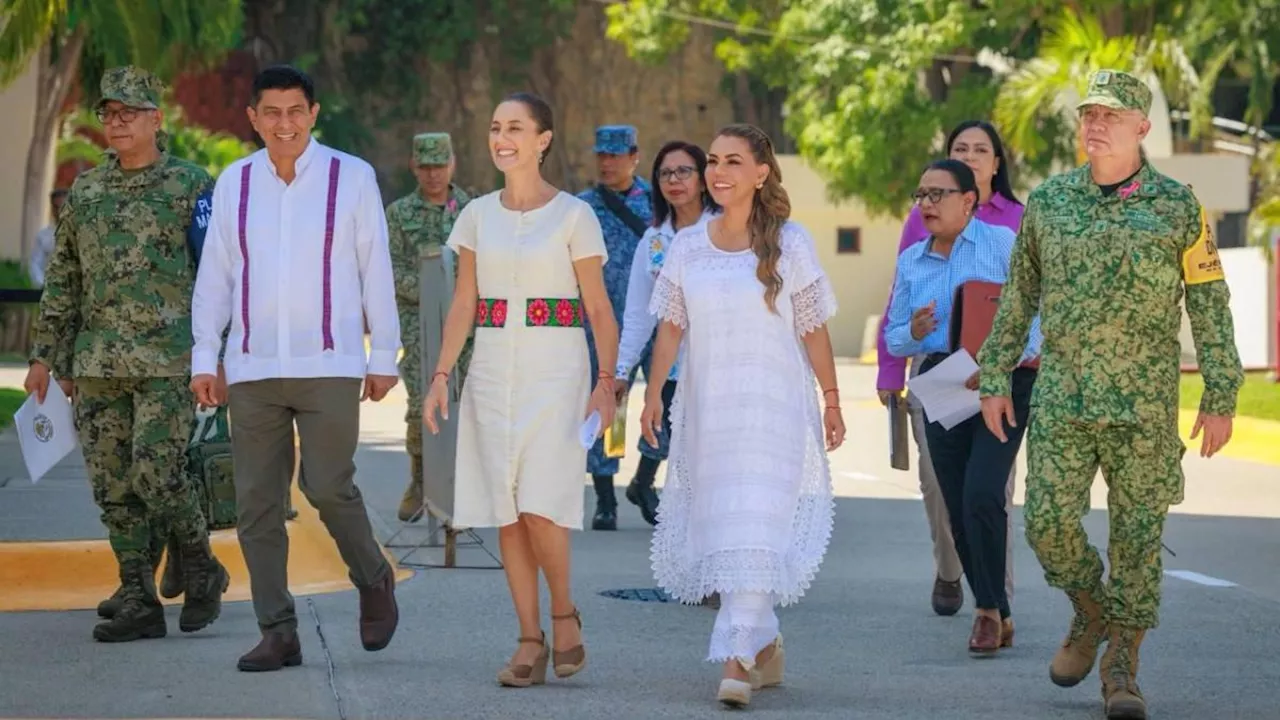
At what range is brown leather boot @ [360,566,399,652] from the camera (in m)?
8.52

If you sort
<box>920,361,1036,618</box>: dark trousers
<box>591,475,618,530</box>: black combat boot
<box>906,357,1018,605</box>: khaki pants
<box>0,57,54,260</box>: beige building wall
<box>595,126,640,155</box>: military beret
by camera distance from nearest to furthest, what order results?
<box>920,361,1036,618</box>: dark trousers < <box>906,357,1018,605</box>: khaki pants < <box>595,126,640,155</box>: military beret < <box>591,475,618,530</box>: black combat boot < <box>0,57,54,260</box>: beige building wall

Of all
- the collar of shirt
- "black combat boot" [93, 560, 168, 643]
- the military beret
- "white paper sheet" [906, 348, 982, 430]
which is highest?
the collar of shirt

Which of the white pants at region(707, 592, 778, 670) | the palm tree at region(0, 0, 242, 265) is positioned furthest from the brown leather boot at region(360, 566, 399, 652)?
the palm tree at region(0, 0, 242, 265)

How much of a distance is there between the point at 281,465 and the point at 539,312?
975 millimetres

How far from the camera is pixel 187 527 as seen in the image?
9133 mm

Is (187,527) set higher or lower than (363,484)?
higher

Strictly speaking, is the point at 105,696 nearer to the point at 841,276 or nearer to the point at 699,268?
the point at 699,268

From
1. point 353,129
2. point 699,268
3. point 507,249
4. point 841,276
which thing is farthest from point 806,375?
point 353,129

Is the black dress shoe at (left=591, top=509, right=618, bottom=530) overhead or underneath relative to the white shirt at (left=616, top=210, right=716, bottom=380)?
underneath

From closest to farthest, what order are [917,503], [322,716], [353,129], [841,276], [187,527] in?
[322,716]
[187,527]
[917,503]
[841,276]
[353,129]

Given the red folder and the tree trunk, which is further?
the tree trunk

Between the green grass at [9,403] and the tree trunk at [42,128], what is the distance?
9675 millimetres

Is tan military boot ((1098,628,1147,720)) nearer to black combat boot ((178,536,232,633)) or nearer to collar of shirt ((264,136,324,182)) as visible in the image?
collar of shirt ((264,136,324,182))

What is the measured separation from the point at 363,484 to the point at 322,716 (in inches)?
352
